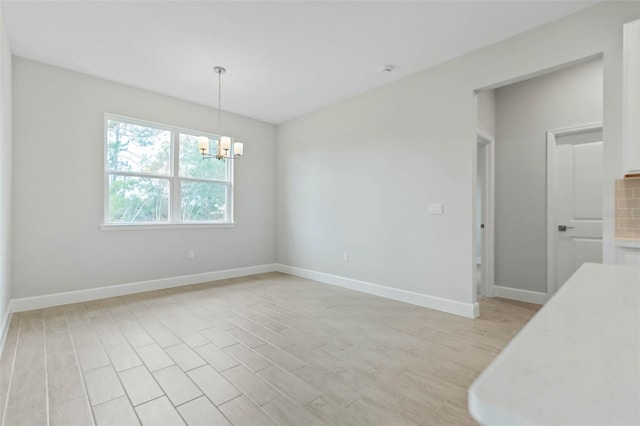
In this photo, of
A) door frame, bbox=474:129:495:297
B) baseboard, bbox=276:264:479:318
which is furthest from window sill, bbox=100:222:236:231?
door frame, bbox=474:129:495:297

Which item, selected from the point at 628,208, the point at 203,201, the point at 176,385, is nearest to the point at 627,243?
the point at 628,208

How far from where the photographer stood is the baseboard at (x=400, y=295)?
3.27 m

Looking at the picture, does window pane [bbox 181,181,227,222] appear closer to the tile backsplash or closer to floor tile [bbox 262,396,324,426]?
floor tile [bbox 262,396,324,426]

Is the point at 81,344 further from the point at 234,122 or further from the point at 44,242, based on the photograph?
the point at 234,122

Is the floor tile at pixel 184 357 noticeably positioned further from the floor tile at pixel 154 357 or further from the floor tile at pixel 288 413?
the floor tile at pixel 288 413

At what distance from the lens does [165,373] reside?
2.07 m

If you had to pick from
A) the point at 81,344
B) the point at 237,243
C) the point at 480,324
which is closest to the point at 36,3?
the point at 81,344

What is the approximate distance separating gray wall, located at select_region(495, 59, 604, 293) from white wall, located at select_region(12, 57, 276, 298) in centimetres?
438

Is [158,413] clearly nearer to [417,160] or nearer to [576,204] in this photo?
[417,160]

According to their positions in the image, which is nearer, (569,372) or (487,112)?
(569,372)

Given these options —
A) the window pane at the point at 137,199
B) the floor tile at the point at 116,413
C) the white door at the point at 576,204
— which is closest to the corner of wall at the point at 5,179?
the window pane at the point at 137,199

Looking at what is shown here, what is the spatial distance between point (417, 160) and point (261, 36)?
7.14ft

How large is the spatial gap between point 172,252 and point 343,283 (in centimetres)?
255

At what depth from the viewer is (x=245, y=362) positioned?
2.24m
